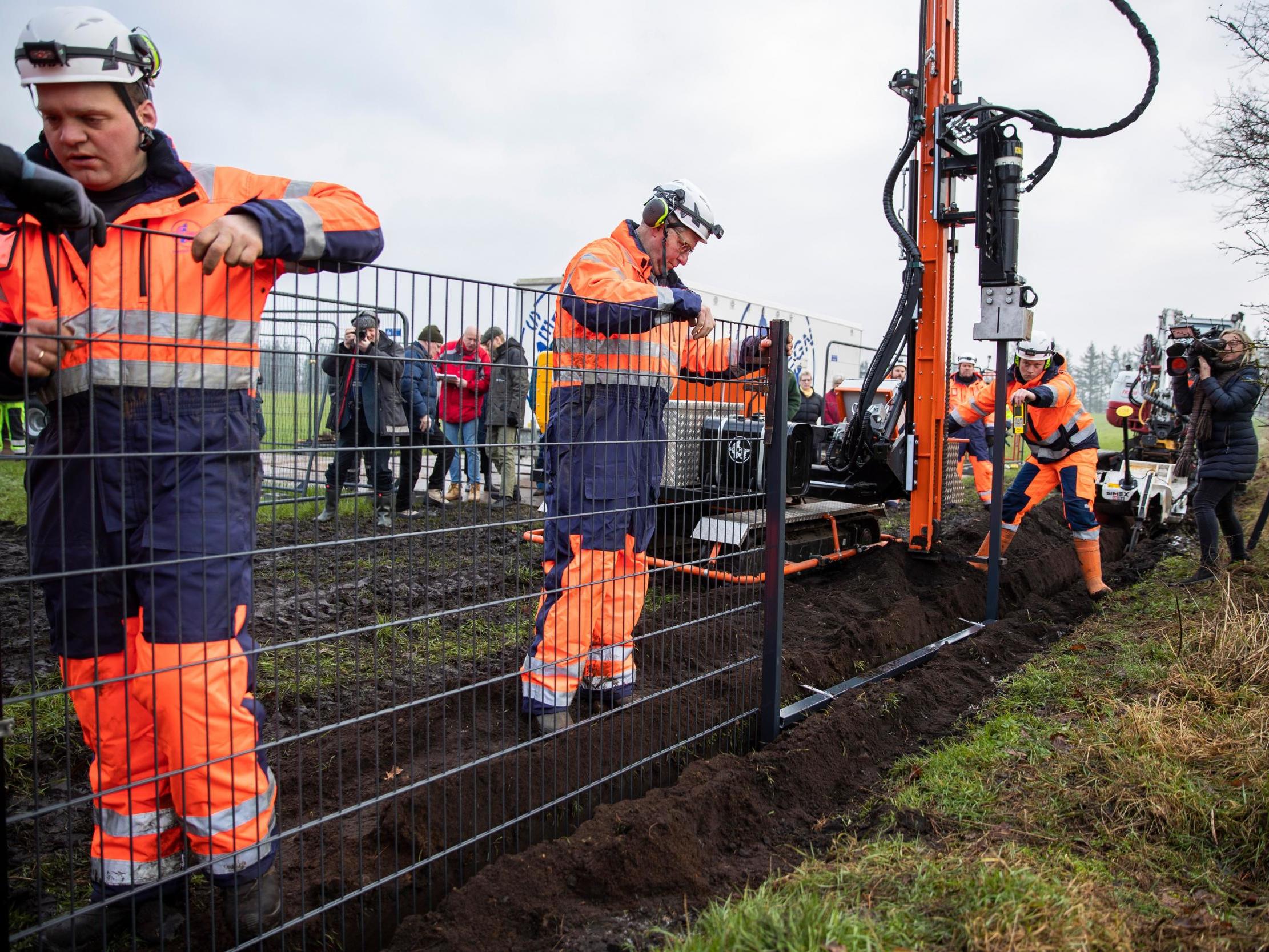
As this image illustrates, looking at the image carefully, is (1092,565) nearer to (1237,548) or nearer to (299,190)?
(1237,548)

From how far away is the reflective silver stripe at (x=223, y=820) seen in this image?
2100 millimetres

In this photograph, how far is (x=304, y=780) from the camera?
3285mm

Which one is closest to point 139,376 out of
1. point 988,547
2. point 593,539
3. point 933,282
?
point 593,539

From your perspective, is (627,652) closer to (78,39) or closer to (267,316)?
(267,316)

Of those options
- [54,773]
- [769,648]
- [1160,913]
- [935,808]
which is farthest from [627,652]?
[54,773]

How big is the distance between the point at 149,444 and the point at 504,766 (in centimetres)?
153

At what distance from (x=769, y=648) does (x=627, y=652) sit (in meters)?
0.62

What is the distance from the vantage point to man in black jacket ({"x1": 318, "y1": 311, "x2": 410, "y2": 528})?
2.16 m

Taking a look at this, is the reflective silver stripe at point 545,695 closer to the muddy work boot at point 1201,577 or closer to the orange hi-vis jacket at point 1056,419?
the orange hi-vis jacket at point 1056,419

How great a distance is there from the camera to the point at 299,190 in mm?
2391

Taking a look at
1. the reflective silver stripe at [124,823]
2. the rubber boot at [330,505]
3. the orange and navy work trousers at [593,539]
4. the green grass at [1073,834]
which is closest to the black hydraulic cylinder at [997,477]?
the green grass at [1073,834]

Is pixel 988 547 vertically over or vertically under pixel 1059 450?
under

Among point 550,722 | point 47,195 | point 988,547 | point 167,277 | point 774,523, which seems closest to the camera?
point 47,195

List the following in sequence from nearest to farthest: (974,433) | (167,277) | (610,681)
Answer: (167,277) < (610,681) < (974,433)
